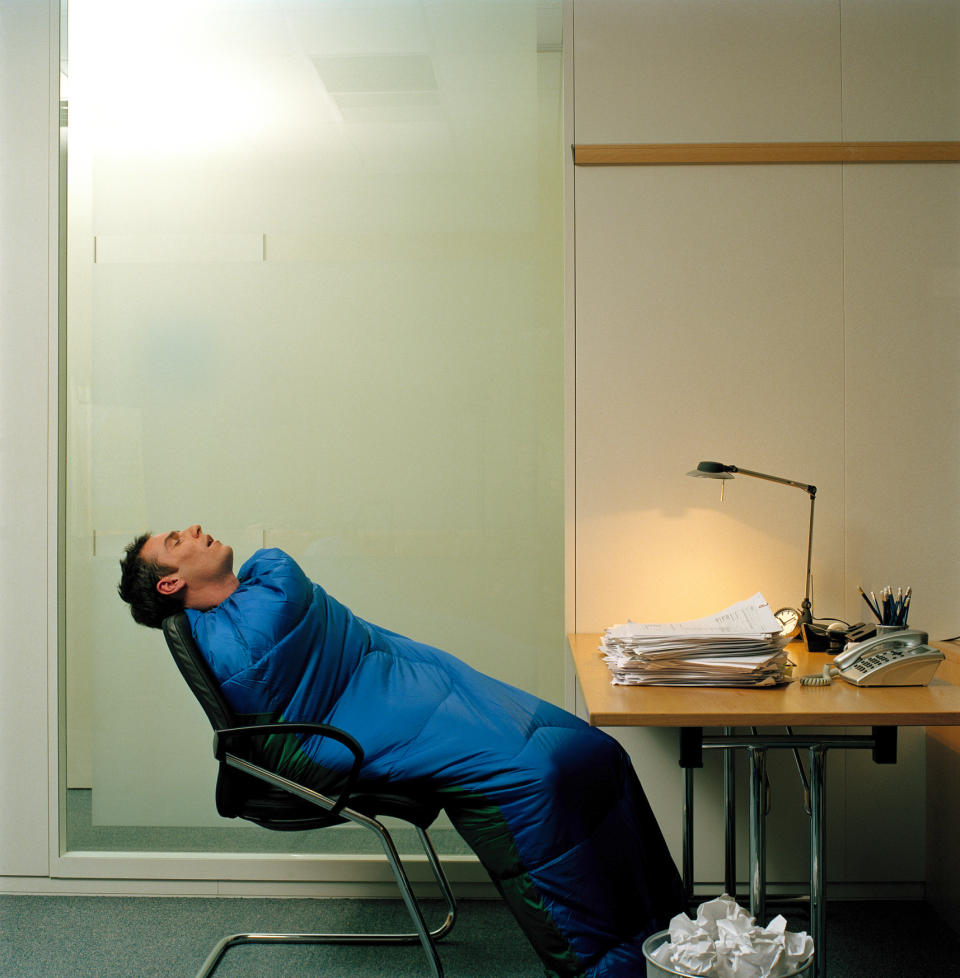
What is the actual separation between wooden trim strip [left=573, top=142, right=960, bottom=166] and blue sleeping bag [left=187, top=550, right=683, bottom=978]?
152 centimetres

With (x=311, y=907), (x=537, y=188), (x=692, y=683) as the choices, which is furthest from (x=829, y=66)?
(x=311, y=907)

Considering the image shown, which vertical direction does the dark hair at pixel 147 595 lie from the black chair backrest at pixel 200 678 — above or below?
above

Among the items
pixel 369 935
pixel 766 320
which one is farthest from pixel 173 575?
pixel 766 320

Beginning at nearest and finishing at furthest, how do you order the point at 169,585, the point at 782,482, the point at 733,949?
the point at 733,949
the point at 169,585
the point at 782,482

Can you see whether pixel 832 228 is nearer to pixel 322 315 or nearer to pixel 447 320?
pixel 447 320

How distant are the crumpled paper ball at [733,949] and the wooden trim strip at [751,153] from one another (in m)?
2.03

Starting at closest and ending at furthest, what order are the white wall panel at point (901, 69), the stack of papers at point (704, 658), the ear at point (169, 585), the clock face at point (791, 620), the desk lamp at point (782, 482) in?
the stack of papers at point (704, 658), the ear at point (169, 585), the desk lamp at point (782, 482), the clock face at point (791, 620), the white wall panel at point (901, 69)

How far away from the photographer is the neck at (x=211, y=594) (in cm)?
226

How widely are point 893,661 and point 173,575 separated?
65.8 inches

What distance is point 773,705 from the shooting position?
182cm

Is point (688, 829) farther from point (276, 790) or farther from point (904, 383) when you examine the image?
point (904, 383)

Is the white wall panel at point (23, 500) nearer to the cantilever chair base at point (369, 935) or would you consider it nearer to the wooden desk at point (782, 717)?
the cantilever chair base at point (369, 935)

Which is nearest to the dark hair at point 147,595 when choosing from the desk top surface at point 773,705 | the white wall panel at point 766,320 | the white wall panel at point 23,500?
the white wall panel at point 23,500

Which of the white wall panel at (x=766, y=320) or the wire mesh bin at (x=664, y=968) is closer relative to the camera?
the wire mesh bin at (x=664, y=968)
